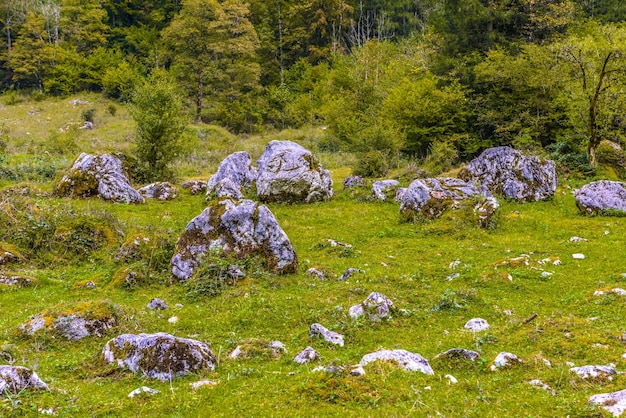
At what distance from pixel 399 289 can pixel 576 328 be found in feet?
14.8

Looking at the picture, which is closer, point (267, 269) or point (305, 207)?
point (267, 269)

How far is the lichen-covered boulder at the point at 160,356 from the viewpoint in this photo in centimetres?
684

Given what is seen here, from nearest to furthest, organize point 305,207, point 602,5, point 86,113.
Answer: point 305,207, point 86,113, point 602,5

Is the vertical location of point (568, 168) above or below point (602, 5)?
below

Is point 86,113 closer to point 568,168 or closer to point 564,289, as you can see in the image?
point 568,168

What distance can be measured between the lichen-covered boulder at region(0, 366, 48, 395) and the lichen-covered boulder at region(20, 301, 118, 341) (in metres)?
2.85

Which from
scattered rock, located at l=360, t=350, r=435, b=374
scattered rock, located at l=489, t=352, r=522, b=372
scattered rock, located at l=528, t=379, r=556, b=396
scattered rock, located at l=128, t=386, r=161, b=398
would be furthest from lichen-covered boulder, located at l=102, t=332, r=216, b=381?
scattered rock, located at l=528, t=379, r=556, b=396

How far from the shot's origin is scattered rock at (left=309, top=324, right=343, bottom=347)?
8609 millimetres

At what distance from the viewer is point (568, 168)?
2895cm

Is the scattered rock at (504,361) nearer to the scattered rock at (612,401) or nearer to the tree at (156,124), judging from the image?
the scattered rock at (612,401)

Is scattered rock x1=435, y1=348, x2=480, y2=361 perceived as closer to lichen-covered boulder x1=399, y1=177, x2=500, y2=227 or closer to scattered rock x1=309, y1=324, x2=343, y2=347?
scattered rock x1=309, y1=324, x2=343, y2=347

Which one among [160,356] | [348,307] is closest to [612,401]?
[348,307]

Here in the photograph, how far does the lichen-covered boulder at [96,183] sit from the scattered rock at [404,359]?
1856 cm

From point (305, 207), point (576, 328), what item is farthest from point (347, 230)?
point (576, 328)
